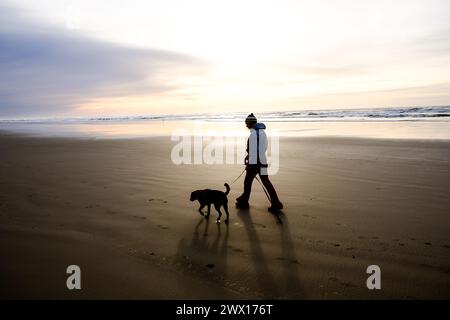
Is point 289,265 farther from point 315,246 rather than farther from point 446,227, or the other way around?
point 446,227

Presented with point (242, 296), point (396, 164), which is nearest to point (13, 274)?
point (242, 296)

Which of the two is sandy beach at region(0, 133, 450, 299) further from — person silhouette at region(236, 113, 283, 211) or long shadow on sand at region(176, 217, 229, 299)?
person silhouette at region(236, 113, 283, 211)

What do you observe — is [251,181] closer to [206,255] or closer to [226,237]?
[226,237]

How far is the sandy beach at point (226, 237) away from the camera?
3.77 m

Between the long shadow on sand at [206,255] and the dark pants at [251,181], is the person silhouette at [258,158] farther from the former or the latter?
the long shadow on sand at [206,255]

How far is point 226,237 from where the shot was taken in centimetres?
526

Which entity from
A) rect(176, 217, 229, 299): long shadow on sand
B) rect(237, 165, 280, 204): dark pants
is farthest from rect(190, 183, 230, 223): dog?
rect(237, 165, 280, 204): dark pants

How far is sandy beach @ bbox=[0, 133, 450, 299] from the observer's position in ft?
12.4

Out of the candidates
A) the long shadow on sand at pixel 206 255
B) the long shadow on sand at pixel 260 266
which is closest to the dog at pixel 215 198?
the long shadow on sand at pixel 206 255

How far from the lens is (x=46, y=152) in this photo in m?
15.6

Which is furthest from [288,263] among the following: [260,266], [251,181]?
[251,181]

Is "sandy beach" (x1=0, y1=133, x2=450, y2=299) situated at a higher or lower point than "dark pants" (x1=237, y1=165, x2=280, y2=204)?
lower

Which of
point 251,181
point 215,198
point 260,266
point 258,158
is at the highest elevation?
point 258,158

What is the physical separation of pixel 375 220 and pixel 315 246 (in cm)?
173
